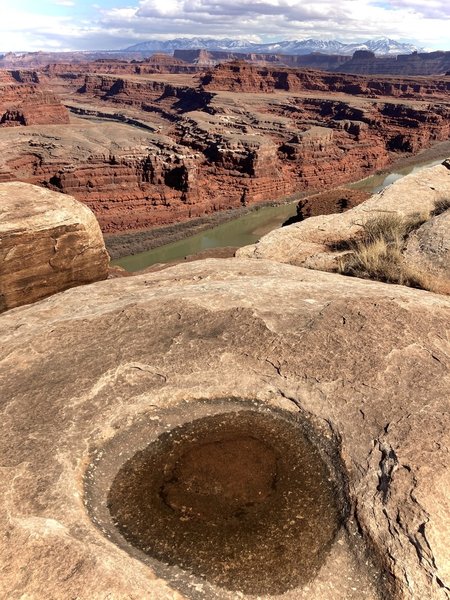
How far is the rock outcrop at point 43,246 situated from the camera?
27.6ft

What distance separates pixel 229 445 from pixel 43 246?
20.0 ft

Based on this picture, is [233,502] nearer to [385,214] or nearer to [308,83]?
[385,214]

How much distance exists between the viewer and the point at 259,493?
3838 millimetres

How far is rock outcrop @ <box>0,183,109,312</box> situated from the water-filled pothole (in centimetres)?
541

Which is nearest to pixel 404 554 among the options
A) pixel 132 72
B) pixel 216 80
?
pixel 216 80

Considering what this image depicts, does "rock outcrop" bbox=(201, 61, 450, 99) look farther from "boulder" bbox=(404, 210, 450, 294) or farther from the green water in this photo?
"boulder" bbox=(404, 210, 450, 294)

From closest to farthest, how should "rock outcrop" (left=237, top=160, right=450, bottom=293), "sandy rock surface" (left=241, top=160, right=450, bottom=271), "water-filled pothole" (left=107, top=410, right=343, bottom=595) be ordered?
1. "water-filled pothole" (left=107, top=410, right=343, bottom=595)
2. "rock outcrop" (left=237, top=160, right=450, bottom=293)
3. "sandy rock surface" (left=241, top=160, right=450, bottom=271)

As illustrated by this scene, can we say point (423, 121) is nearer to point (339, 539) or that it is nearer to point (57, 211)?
point (57, 211)

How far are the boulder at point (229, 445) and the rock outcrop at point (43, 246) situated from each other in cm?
237

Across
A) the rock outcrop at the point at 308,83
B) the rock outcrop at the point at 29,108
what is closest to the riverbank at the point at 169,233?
the rock outcrop at the point at 29,108

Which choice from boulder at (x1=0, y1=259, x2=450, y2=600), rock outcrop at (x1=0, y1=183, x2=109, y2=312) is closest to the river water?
rock outcrop at (x1=0, y1=183, x2=109, y2=312)

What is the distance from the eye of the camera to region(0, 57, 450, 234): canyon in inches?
1080

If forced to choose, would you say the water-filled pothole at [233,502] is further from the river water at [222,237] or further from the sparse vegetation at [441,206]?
the river water at [222,237]

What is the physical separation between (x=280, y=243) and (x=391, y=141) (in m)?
48.7
